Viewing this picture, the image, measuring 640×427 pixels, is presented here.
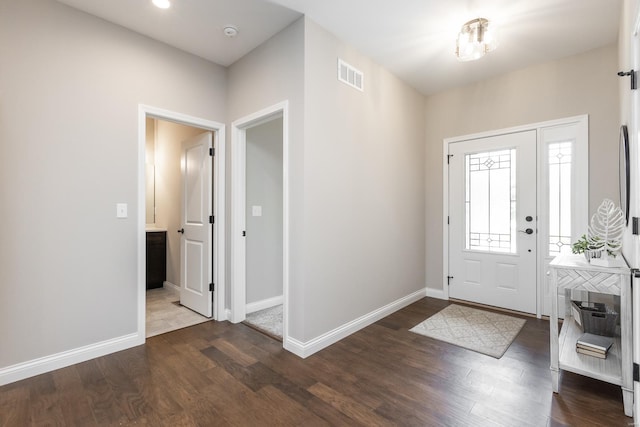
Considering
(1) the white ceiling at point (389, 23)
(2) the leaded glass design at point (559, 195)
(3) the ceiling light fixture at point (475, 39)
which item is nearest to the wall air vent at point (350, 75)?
(1) the white ceiling at point (389, 23)

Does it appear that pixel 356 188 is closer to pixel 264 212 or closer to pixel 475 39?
pixel 264 212

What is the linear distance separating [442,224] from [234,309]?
2.94 m

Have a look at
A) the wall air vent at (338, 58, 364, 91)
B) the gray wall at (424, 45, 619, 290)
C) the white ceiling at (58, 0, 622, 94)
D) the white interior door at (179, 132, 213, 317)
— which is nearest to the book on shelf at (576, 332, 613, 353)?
the gray wall at (424, 45, 619, 290)

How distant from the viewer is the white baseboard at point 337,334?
8.47 ft

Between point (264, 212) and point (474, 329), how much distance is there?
105 inches

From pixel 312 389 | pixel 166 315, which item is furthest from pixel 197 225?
pixel 312 389

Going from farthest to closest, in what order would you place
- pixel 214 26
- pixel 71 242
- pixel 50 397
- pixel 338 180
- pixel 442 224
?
pixel 442 224, pixel 338 180, pixel 214 26, pixel 71 242, pixel 50 397

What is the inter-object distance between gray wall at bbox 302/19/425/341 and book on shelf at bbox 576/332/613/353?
1.75 meters

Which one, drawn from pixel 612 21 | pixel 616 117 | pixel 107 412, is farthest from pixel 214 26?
pixel 616 117

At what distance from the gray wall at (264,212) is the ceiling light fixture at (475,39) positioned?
7.33 ft

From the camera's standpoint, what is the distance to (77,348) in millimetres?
2447

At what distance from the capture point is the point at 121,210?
2.67 m

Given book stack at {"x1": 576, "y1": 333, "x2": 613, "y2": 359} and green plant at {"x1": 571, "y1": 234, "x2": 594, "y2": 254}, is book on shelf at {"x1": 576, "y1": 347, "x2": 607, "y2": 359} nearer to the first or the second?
book stack at {"x1": 576, "y1": 333, "x2": 613, "y2": 359}

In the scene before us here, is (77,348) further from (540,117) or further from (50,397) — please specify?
(540,117)
